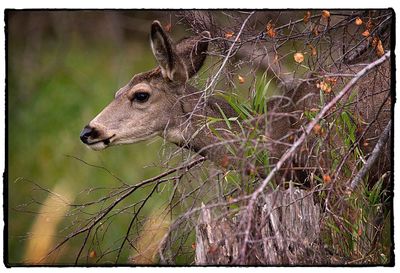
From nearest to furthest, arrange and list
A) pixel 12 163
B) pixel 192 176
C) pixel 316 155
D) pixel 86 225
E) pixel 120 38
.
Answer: pixel 316 155
pixel 192 176
pixel 86 225
pixel 12 163
pixel 120 38

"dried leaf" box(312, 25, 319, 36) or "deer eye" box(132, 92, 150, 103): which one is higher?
"dried leaf" box(312, 25, 319, 36)

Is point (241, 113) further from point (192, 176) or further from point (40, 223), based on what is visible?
point (40, 223)

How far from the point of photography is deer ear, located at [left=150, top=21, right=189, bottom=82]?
21.0 ft

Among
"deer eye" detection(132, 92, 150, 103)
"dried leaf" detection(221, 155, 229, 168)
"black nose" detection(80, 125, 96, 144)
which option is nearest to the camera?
"dried leaf" detection(221, 155, 229, 168)

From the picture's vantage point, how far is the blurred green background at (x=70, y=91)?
303 inches

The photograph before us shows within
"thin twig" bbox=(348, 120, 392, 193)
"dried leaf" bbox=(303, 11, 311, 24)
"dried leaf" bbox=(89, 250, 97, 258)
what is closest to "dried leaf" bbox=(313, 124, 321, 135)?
"thin twig" bbox=(348, 120, 392, 193)

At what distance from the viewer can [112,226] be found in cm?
717

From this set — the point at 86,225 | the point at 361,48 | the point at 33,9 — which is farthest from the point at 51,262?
the point at 361,48

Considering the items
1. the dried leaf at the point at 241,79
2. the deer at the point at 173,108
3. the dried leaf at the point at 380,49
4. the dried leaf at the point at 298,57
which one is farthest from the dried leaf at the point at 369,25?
the dried leaf at the point at 241,79

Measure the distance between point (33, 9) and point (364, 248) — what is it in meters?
2.15

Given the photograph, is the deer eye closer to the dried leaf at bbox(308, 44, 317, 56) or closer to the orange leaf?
the dried leaf at bbox(308, 44, 317, 56)

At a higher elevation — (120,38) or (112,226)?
(120,38)

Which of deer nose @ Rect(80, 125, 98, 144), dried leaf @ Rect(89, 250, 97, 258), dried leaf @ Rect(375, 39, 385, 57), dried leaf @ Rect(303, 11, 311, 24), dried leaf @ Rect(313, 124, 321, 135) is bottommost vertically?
dried leaf @ Rect(89, 250, 97, 258)

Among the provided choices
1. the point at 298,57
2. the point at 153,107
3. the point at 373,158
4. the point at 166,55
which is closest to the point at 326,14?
the point at 298,57
